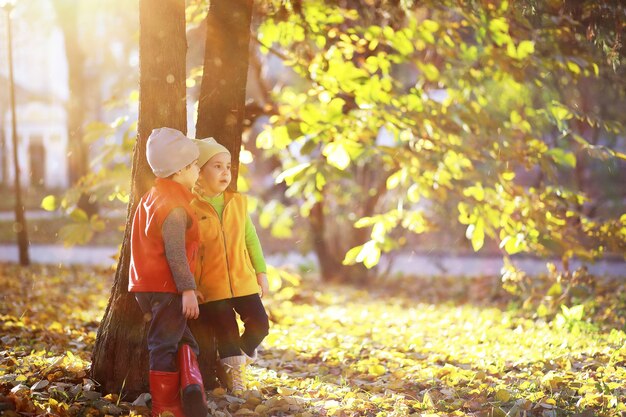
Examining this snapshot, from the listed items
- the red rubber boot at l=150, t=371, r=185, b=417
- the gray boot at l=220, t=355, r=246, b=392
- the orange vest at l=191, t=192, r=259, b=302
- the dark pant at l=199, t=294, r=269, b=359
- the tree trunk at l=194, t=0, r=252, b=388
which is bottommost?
the gray boot at l=220, t=355, r=246, b=392

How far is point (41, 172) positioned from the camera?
118ft

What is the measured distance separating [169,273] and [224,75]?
1.52m

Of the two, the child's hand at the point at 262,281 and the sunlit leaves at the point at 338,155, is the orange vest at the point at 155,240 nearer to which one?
the child's hand at the point at 262,281

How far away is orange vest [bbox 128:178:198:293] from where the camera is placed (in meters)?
3.49

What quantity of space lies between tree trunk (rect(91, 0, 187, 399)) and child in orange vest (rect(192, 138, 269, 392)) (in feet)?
1.20

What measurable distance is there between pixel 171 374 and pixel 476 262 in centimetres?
1281

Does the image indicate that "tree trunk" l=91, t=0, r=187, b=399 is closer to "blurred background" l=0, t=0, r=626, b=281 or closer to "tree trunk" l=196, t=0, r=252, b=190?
"tree trunk" l=196, t=0, r=252, b=190

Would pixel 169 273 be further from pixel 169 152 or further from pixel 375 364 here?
pixel 375 364

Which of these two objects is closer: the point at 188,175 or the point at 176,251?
the point at 176,251

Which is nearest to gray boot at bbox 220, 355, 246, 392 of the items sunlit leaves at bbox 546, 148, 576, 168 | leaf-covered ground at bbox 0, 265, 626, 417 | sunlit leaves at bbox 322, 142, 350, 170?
leaf-covered ground at bbox 0, 265, 626, 417

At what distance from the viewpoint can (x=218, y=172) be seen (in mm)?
3863

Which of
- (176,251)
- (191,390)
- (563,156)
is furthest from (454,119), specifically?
(191,390)

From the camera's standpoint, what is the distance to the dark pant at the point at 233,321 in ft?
13.1

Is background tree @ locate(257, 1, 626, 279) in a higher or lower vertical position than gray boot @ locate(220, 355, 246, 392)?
higher
